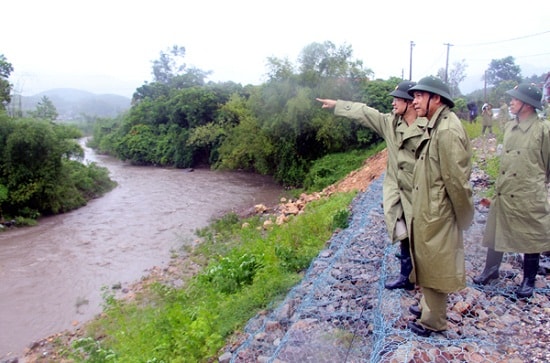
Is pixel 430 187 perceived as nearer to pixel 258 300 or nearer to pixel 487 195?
pixel 258 300

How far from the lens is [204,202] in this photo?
15.7m

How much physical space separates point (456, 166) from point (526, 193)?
113 centimetres

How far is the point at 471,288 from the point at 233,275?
11.0ft

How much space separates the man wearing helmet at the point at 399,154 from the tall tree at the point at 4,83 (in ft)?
68.0

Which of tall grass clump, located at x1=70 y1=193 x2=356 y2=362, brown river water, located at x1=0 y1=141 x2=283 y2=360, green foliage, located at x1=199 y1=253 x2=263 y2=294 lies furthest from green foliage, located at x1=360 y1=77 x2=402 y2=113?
green foliage, located at x1=199 y1=253 x2=263 y2=294

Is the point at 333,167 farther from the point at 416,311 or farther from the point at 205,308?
the point at 416,311

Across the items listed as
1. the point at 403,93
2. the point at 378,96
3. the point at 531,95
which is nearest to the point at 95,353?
the point at 403,93

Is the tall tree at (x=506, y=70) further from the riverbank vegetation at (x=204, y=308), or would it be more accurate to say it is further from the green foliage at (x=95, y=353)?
the green foliage at (x=95, y=353)

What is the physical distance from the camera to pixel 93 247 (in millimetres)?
10805

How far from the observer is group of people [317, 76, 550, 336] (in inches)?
85.0

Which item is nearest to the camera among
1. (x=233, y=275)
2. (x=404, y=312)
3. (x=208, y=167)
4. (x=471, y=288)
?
(x=404, y=312)

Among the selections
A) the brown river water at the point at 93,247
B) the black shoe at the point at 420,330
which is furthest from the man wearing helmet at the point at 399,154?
the brown river water at the point at 93,247

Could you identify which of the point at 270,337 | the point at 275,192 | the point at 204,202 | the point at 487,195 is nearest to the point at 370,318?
the point at 270,337

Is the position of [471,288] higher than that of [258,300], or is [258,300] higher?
[471,288]
